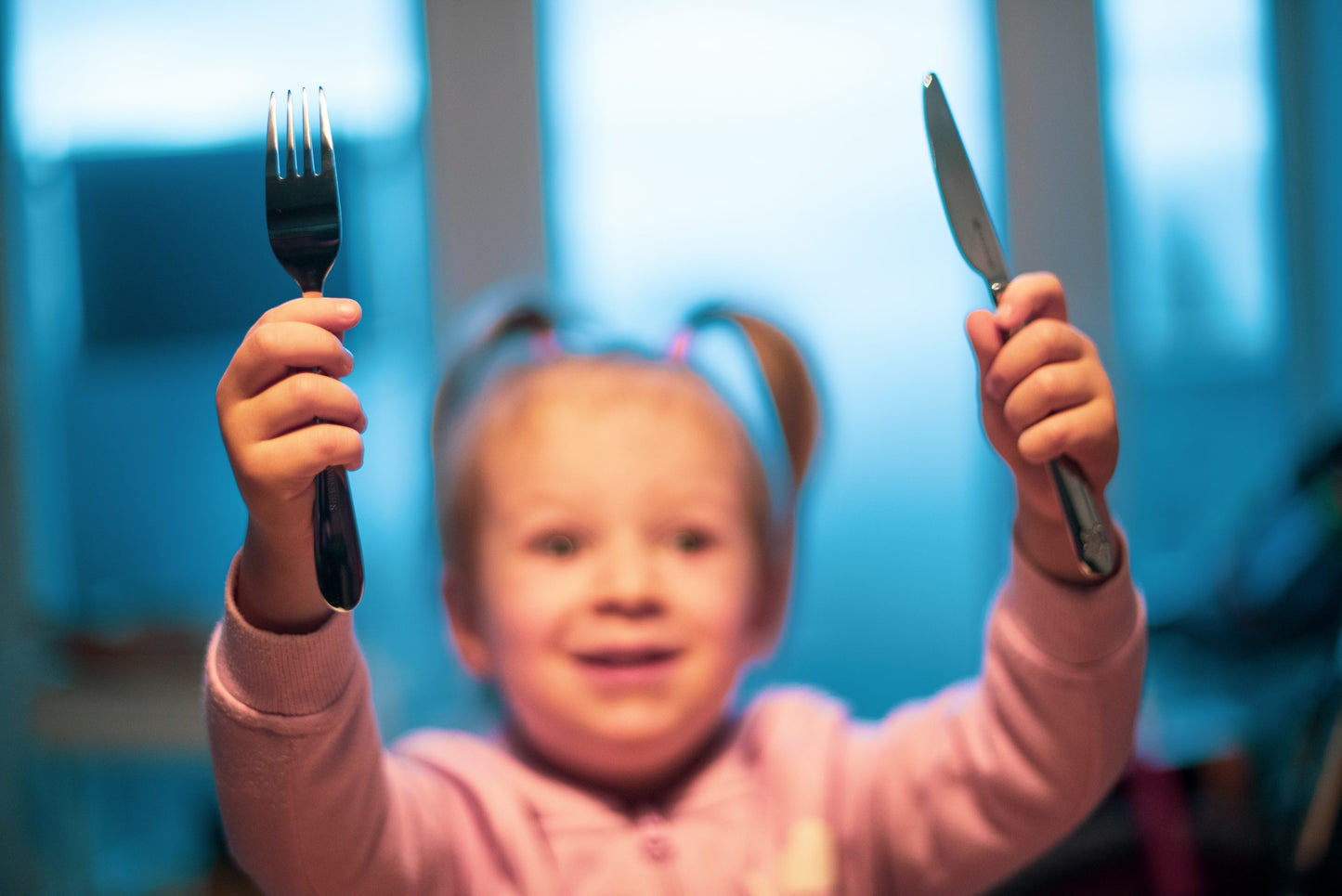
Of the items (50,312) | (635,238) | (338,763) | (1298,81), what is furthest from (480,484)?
(1298,81)

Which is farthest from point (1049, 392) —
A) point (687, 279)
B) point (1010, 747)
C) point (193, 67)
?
point (193, 67)

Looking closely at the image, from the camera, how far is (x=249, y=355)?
1.31ft

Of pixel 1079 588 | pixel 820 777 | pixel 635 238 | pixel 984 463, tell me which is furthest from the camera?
pixel 984 463

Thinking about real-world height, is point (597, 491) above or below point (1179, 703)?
above

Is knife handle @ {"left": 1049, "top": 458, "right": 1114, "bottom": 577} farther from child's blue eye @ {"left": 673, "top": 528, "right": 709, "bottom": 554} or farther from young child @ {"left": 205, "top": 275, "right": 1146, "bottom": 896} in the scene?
child's blue eye @ {"left": 673, "top": 528, "right": 709, "bottom": 554}

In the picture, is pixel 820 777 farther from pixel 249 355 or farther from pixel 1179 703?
pixel 1179 703

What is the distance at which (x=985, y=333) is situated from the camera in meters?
0.47

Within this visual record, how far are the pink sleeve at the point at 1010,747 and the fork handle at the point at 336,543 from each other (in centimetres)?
33

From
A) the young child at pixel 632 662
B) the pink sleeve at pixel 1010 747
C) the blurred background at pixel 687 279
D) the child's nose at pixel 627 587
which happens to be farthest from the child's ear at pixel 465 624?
the blurred background at pixel 687 279

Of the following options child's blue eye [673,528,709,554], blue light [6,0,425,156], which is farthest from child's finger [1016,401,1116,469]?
blue light [6,0,425,156]

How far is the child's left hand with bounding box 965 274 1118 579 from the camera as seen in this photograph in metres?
0.45

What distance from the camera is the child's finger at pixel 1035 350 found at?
0.45 metres

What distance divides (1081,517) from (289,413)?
32 centimetres

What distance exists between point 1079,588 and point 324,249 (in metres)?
0.38
